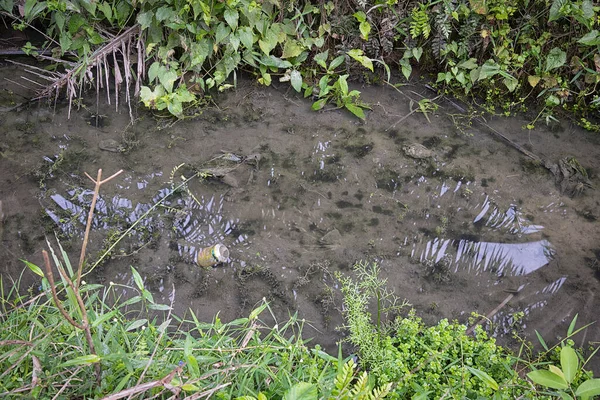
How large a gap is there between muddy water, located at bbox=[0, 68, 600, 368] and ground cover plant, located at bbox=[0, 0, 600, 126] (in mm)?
189

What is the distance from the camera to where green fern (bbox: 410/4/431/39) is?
3.26 meters

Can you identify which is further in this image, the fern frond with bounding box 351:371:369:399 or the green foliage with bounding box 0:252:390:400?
the green foliage with bounding box 0:252:390:400

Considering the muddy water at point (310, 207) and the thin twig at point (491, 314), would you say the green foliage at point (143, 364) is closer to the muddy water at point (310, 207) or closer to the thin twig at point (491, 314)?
the muddy water at point (310, 207)

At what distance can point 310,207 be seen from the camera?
112 inches

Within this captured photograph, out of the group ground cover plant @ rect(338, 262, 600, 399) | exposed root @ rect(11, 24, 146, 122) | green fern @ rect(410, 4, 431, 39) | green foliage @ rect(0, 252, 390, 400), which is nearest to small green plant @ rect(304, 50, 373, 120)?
green fern @ rect(410, 4, 431, 39)

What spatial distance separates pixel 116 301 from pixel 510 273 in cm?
188

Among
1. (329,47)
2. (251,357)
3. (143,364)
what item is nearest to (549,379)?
(251,357)

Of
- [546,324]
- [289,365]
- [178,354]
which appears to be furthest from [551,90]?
[178,354]

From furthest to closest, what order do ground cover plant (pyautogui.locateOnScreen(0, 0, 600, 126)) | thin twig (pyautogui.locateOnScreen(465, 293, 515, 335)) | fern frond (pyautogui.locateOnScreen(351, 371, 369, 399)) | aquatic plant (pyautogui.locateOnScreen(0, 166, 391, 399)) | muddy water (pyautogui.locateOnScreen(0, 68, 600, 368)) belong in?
ground cover plant (pyautogui.locateOnScreen(0, 0, 600, 126)) → muddy water (pyautogui.locateOnScreen(0, 68, 600, 368)) → thin twig (pyautogui.locateOnScreen(465, 293, 515, 335)) → aquatic plant (pyautogui.locateOnScreen(0, 166, 391, 399)) → fern frond (pyautogui.locateOnScreen(351, 371, 369, 399))

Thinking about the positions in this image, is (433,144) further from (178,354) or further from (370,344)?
(178,354)

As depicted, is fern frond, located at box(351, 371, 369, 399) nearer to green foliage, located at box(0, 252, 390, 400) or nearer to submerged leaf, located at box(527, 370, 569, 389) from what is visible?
green foliage, located at box(0, 252, 390, 400)

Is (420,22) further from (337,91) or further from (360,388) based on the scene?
(360,388)

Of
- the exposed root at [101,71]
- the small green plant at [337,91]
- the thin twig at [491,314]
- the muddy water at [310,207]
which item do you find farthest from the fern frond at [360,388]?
the exposed root at [101,71]

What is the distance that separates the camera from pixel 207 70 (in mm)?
3518
